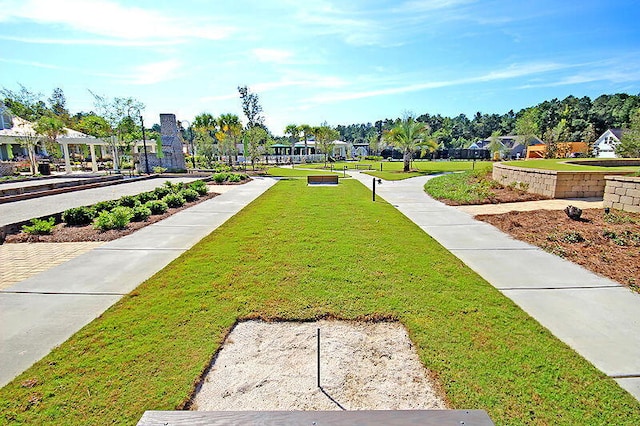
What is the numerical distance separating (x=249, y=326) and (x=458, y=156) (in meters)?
57.1

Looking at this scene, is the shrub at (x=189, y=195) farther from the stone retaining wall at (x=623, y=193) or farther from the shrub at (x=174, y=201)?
the stone retaining wall at (x=623, y=193)

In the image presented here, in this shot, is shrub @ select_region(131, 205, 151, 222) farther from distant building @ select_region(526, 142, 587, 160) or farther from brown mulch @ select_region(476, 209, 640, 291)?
distant building @ select_region(526, 142, 587, 160)

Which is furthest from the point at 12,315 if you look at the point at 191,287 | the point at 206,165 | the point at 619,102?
the point at 619,102

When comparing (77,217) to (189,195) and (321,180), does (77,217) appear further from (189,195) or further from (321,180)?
(321,180)

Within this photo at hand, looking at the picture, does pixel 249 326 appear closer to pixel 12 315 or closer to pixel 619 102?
pixel 12 315

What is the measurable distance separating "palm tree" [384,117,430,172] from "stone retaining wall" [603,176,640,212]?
64.8 ft

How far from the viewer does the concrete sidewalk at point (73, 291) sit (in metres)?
3.42

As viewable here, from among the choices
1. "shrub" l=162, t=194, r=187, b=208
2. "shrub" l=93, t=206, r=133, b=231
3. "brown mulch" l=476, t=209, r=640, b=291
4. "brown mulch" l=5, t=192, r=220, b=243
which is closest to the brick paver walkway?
"brown mulch" l=5, t=192, r=220, b=243

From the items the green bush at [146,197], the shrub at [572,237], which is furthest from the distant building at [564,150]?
the green bush at [146,197]

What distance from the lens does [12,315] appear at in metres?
4.01

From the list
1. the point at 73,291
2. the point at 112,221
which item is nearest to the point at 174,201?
the point at 112,221

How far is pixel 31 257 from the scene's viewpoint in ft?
20.7

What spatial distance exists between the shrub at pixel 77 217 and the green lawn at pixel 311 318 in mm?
4588

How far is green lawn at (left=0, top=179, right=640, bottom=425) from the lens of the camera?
2549 mm
